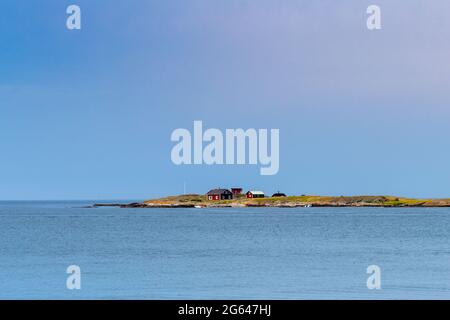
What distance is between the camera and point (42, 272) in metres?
46.8

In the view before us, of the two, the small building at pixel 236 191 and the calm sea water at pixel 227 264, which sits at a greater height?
the small building at pixel 236 191

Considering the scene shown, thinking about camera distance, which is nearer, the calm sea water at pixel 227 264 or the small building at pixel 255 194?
the calm sea water at pixel 227 264

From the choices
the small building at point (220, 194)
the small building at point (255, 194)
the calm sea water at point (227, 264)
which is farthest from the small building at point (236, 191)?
the calm sea water at point (227, 264)

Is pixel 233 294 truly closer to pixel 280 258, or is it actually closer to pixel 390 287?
pixel 390 287

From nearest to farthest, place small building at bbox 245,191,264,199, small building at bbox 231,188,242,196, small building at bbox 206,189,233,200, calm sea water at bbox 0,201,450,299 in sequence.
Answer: calm sea water at bbox 0,201,450,299, small building at bbox 206,189,233,200, small building at bbox 231,188,242,196, small building at bbox 245,191,264,199

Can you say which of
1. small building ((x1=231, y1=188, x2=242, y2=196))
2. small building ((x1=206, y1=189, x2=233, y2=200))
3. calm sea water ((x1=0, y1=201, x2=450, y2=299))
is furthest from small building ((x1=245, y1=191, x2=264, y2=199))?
calm sea water ((x1=0, y1=201, x2=450, y2=299))

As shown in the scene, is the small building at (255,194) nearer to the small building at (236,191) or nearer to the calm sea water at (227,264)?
the small building at (236,191)

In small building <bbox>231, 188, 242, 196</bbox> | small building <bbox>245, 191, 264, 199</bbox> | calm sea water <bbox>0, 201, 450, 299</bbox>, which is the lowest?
calm sea water <bbox>0, 201, 450, 299</bbox>

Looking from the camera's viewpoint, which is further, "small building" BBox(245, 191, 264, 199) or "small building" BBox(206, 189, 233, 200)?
"small building" BBox(245, 191, 264, 199)

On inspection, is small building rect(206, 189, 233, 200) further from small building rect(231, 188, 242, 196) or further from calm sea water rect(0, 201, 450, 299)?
calm sea water rect(0, 201, 450, 299)

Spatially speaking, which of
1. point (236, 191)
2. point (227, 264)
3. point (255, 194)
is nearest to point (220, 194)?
point (236, 191)

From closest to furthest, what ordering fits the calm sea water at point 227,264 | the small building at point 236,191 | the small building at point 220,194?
the calm sea water at point 227,264, the small building at point 220,194, the small building at point 236,191

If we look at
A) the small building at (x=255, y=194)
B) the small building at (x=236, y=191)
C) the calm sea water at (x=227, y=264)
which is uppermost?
the small building at (x=236, y=191)
